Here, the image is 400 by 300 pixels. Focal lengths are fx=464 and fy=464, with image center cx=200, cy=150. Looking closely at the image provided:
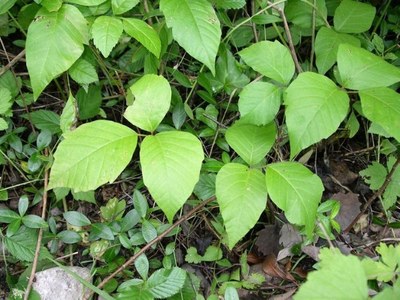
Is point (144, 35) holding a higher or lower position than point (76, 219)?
higher

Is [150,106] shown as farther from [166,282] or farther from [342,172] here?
[342,172]

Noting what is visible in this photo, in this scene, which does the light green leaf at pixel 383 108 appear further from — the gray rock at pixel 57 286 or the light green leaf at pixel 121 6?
the gray rock at pixel 57 286

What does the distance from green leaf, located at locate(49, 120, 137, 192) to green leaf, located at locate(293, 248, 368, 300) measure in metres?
0.58

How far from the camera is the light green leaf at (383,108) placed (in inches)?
52.7

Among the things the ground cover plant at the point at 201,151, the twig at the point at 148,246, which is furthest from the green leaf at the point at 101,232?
the twig at the point at 148,246

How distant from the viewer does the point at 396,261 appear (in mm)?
1224

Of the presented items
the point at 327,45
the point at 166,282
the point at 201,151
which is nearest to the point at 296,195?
the point at 201,151

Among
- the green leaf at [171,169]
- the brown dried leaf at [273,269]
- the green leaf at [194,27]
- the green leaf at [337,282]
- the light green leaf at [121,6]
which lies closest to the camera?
the green leaf at [337,282]

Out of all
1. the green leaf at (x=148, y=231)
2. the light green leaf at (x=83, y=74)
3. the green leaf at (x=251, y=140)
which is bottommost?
the green leaf at (x=148, y=231)

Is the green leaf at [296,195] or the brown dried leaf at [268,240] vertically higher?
the green leaf at [296,195]

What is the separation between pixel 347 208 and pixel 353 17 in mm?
772

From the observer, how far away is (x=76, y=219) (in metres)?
1.77

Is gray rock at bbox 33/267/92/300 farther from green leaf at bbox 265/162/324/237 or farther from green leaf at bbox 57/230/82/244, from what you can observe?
green leaf at bbox 265/162/324/237

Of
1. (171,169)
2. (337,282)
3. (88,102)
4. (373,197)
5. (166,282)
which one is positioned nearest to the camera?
(337,282)
